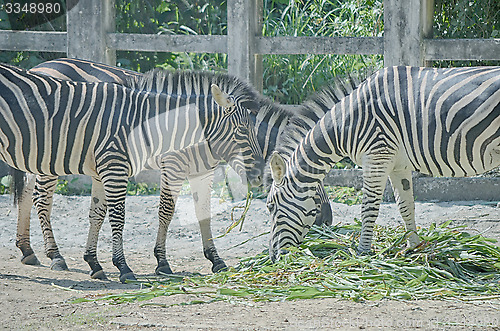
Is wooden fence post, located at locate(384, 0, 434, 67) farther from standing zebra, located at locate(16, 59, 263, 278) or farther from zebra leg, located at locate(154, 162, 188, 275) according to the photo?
zebra leg, located at locate(154, 162, 188, 275)

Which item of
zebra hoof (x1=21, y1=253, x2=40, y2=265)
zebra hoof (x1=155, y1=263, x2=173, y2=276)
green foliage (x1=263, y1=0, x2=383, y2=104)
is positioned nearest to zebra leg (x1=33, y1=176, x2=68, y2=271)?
zebra hoof (x1=21, y1=253, x2=40, y2=265)

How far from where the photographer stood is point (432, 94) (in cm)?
522

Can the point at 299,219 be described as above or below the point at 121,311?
above

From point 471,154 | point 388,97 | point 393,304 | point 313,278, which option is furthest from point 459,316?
point 388,97

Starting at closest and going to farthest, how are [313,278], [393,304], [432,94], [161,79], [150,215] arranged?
[393,304] → [313,278] → [432,94] → [161,79] → [150,215]

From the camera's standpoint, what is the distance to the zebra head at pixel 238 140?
591 cm

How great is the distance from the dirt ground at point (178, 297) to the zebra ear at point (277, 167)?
1181 millimetres

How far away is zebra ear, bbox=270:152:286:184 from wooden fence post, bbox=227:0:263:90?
2901 mm

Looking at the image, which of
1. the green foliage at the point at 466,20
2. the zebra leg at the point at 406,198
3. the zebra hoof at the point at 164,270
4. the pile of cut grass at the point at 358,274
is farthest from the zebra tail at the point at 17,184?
the green foliage at the point at 466,20

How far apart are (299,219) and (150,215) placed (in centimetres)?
288

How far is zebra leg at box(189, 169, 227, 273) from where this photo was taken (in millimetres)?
6094

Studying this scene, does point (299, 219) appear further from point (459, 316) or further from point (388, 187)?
point (388, 187)

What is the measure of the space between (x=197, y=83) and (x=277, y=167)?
1164 millimetres

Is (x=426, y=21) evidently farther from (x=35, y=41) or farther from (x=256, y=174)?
(x=35, y=41)
